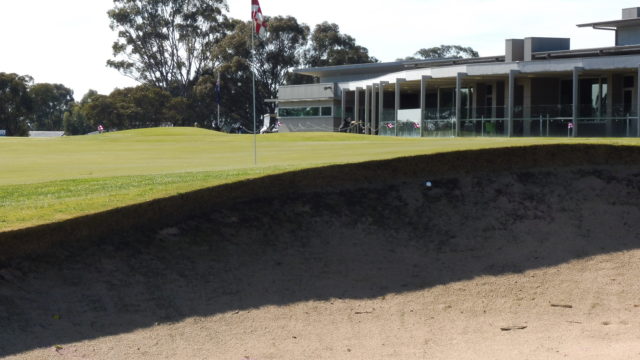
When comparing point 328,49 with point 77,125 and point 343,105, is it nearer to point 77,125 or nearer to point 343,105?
point 343,105

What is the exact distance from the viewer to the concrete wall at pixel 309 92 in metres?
64.1

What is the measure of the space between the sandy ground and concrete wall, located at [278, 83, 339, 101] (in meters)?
52.8

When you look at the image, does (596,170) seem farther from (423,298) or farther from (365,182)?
(423,298)

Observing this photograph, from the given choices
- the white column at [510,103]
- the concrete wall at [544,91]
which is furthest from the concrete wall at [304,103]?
the white column at [510,103]

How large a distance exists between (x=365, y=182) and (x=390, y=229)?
3.89ft

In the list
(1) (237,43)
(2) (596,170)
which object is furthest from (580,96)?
(1) (237,43)

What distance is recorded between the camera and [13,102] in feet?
281

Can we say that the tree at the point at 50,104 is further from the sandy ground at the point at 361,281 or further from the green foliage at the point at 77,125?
the sandy ground at the point at 361,281

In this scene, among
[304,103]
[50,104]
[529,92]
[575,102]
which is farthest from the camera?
[50,104]

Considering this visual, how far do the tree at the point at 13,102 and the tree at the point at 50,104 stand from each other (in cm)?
2301

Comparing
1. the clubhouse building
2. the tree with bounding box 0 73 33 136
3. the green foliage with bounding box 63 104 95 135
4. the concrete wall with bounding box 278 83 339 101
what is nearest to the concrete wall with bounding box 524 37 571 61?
the clubhouse building

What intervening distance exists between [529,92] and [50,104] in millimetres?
97647

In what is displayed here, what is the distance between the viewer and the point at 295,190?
10.6 meters

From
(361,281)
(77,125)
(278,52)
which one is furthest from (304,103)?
(361,281)
